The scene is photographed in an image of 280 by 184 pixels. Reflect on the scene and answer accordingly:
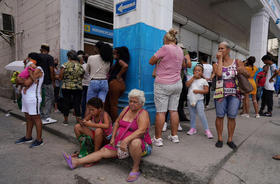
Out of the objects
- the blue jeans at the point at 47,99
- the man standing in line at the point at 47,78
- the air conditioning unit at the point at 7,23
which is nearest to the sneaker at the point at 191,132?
the man standing in line at the point at 47,78

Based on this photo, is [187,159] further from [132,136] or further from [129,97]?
[129,97]

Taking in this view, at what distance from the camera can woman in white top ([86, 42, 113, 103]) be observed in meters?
3.78

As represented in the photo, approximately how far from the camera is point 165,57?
117 inches

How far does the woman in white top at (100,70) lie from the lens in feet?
12.4

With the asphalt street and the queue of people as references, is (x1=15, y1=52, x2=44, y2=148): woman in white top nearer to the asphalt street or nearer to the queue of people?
the queue of people

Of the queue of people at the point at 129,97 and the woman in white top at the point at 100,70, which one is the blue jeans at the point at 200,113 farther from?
the woman in white top at the point at 100,70

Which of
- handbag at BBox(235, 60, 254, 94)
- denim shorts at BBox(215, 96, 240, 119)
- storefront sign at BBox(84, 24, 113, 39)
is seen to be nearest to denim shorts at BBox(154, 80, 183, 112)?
denim shorts at BBox(215, 96, 240, 119)

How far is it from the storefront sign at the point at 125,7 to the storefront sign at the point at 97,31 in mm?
3236

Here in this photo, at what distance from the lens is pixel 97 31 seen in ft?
24.5

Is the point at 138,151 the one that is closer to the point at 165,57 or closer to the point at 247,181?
the point at 247,181

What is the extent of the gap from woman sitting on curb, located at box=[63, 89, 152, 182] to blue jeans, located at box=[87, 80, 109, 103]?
4.36 ft

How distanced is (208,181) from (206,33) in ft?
33.8

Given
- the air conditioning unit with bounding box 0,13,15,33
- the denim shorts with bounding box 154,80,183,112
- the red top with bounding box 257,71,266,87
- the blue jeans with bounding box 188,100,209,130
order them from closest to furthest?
the denim shorts with bounding box 154,80,183,112 < the blue jeans with bounding box 188,100,209,130 < the red top with bounding box 257,71,266,87 < the air conditioning unit with bounding box 0,13,15,33

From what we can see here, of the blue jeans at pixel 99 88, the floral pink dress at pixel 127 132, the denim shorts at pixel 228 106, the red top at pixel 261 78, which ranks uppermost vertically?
the red top at pixel 261 78
